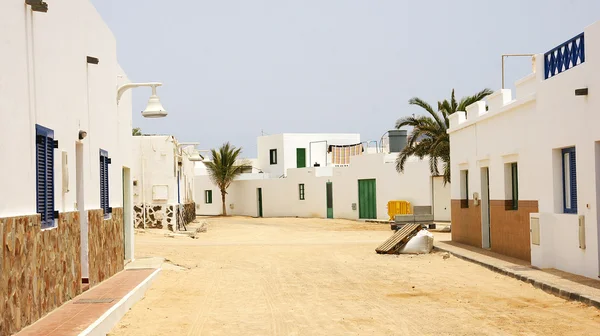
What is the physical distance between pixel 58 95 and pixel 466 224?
618 inches

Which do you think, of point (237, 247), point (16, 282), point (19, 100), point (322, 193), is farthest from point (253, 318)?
point (322, 193)

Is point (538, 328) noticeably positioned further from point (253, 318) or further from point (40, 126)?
point (40, 126)

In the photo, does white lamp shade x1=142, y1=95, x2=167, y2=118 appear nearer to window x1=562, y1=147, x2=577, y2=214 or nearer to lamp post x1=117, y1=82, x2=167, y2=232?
lamp post x1=117, y1=82, x2=167, y2=232

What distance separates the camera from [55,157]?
1110cm

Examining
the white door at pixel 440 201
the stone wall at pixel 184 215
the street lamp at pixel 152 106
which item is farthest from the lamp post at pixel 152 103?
the white door at pixel 440 201

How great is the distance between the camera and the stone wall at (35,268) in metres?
8.41

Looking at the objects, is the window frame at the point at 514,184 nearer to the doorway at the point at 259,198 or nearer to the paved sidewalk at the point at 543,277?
the paved sidewalk at the point at 543,277

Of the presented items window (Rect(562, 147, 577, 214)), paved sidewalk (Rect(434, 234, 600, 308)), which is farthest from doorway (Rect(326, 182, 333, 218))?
window (Rect(562, 147, 577, 214))

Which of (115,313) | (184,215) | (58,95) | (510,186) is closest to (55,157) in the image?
(58,95)

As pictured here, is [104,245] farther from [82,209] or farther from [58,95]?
[58,95]

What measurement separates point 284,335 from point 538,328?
10.4 feet

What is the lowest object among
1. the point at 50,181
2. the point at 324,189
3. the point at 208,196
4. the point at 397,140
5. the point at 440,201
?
the point at 440,201

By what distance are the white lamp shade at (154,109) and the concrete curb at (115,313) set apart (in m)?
4.30

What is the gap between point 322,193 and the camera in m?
49.3
